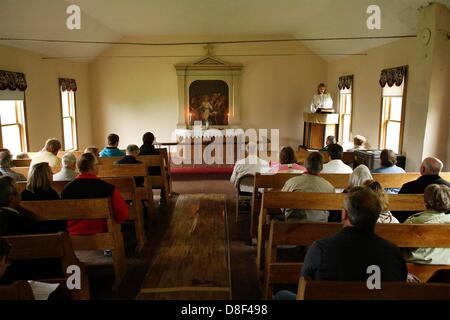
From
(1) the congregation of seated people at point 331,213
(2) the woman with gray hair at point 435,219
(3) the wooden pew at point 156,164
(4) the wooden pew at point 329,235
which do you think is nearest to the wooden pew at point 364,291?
A: (1) the congregation of seated people at point 331,213

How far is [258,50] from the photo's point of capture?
10375 mm

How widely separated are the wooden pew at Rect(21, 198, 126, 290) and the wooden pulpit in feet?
21.8

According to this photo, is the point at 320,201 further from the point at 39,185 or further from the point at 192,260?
the point at 39,185

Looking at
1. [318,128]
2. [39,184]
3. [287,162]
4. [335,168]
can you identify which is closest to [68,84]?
[318,128]

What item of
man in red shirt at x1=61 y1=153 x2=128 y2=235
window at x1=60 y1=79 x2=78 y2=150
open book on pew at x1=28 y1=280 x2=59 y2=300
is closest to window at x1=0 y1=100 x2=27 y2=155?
window at x1=60 y1=79 x2=78 y2=150

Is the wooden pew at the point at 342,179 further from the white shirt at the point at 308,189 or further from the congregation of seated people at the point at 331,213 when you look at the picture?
the white shirt at the point at 308,189

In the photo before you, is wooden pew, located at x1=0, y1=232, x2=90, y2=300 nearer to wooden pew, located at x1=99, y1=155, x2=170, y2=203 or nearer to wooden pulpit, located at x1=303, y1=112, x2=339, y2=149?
wooden pew, located at x1=99, y1=155, x2=170, y2=203

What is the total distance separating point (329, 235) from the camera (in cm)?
233

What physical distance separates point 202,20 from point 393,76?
14.2ft

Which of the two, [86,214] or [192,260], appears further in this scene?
[192,260]

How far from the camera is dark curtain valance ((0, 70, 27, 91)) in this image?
593 centimetres

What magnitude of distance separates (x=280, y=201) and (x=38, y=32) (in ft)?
18.2
